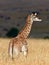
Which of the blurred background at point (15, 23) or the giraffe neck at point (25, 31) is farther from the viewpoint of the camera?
the blurred background at point (15, 23)

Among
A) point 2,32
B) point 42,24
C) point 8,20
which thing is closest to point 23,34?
point 2,32

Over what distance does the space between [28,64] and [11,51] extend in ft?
2.36

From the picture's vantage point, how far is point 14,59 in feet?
33.5

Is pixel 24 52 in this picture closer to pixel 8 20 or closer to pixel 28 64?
pixel 28 64

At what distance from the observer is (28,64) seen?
969 cm

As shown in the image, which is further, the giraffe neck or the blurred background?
the blurred background

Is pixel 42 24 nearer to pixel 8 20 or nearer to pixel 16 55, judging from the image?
pixel 8 20

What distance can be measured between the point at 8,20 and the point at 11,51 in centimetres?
2951

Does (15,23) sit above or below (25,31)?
below

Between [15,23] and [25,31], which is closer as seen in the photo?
[25,31]

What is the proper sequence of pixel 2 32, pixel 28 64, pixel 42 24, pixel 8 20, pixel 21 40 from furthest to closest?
pixel 8 20
pixel 42 24
pixel 2 32
pixel 21 40
pixel 28 64

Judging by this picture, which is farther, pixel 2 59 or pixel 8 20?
pixel 8 20

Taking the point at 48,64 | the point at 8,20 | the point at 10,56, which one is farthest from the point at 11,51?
the point at 8,20

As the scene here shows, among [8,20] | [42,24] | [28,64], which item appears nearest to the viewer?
[28,64]
